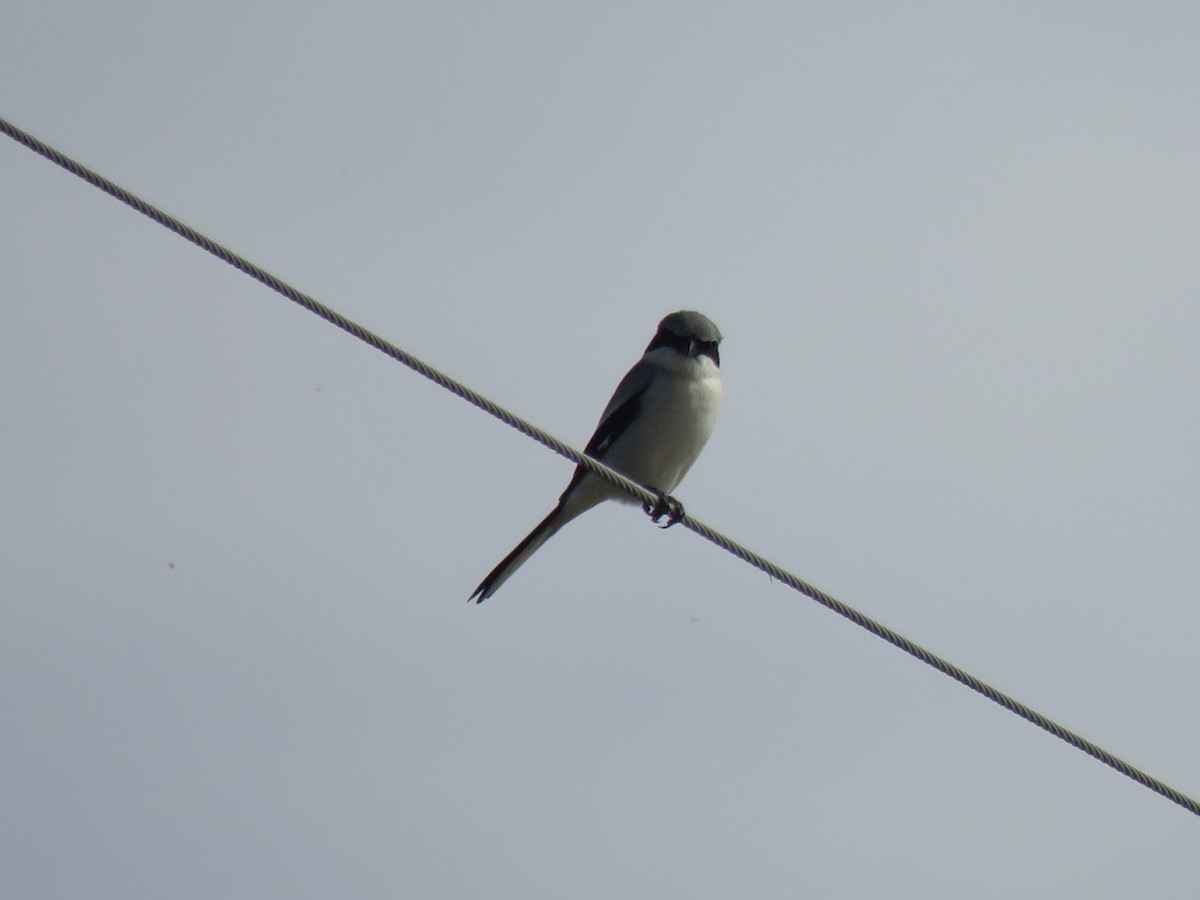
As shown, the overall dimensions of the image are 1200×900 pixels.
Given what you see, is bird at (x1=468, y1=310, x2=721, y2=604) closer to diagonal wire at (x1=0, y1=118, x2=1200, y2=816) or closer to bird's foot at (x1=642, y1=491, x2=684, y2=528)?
bird's foot at (x1=642, y1=491, x2=684, y2=528)

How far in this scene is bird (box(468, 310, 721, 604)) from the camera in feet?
29.1

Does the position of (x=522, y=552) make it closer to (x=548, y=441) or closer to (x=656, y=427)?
(x=656, y=427)

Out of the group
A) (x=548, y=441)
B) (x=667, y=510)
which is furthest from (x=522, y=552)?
(x=548, y=441)

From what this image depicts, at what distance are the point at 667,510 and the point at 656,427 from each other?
506 mm

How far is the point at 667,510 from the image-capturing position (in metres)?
8.57

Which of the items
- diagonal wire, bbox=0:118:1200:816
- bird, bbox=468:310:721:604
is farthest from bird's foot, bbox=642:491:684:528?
diagonal wire, bbox=0:118:1200:816

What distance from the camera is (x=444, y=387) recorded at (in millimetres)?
5473

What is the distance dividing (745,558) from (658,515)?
2.63 meters

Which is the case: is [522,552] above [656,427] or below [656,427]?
below

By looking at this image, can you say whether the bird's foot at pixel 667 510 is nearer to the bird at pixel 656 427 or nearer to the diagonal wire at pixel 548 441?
the bird at pixel 656 427

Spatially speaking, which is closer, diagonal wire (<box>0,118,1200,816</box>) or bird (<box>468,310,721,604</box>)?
diagonal wire (<box>0,118,1200,816</box>)

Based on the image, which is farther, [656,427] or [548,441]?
[656,427]

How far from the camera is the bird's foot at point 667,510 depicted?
8500 millimetres

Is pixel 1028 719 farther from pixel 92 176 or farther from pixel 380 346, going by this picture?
pixel 92 176
